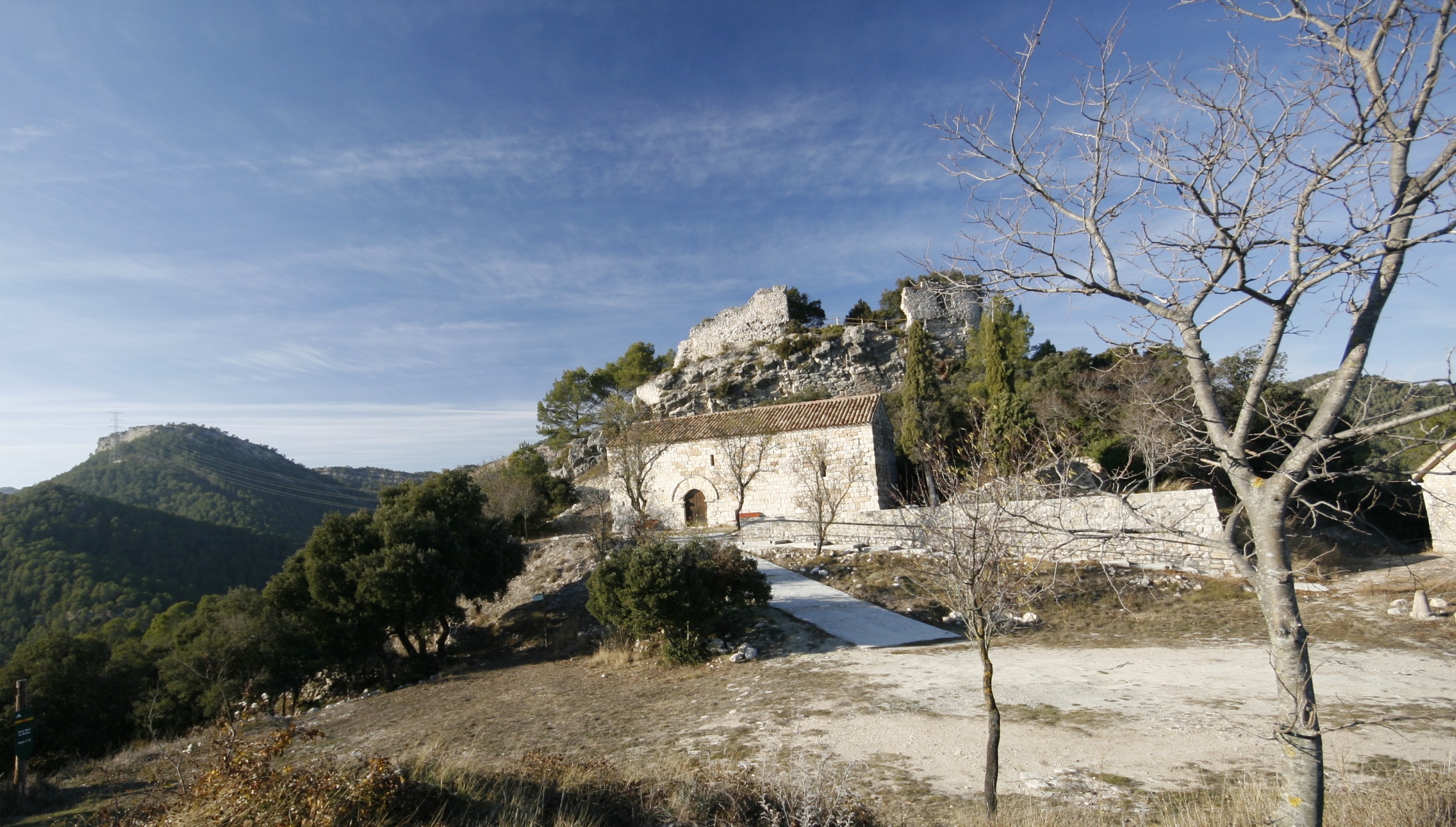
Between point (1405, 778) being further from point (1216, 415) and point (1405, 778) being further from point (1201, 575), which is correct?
point (1201, 575)

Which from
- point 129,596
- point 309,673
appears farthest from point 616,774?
point 129,596

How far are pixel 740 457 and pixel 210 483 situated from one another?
159ft

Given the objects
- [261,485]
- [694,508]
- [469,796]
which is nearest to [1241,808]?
[469,796]

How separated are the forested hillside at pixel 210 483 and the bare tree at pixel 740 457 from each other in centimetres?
2885

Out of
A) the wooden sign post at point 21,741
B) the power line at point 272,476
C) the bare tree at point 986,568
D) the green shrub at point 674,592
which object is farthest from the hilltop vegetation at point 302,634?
the power line at point 272,476

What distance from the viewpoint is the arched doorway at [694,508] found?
81.0ft

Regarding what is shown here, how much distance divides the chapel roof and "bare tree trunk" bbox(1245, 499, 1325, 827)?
19335 mm

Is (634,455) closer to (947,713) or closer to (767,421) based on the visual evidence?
(767,421)

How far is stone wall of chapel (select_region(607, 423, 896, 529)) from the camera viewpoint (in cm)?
2203

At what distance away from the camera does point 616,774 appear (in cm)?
→ 571

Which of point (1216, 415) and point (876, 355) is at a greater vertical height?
point (876, 355)

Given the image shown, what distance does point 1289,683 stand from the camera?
2.77 metres

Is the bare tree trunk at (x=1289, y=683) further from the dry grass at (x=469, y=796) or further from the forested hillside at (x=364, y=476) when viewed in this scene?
the forested hillside at (x=364, y=476)

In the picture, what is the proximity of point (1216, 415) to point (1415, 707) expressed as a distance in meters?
6.77
